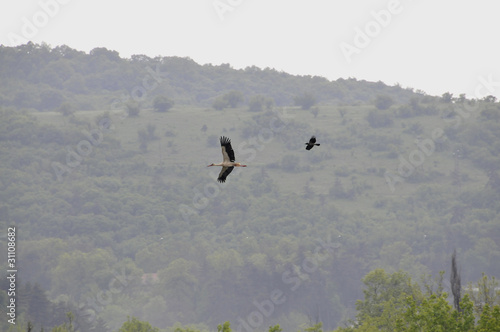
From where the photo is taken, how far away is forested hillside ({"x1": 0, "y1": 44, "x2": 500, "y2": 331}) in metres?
125

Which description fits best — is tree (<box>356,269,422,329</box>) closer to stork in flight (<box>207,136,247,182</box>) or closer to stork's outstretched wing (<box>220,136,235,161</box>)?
stork in flight (<box>207,136,247,182</box>)

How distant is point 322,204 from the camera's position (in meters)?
172

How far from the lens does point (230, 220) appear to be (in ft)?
564

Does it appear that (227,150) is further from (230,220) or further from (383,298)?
(230,220)

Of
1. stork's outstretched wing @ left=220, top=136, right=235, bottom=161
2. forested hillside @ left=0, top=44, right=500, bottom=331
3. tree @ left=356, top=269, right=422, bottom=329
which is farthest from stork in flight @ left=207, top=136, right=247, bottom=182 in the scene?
forested hillside @ left=0, top=44, right=500, bottom=331

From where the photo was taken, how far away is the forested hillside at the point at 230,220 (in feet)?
411

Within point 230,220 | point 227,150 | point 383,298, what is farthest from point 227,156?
point 230,220

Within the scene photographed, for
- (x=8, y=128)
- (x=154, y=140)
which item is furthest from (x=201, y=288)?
(x=8, y=128)

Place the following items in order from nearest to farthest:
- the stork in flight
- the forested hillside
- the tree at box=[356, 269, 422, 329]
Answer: the stork in flight < the tree at box=[356, 269, 422, 329] < the forested hillside

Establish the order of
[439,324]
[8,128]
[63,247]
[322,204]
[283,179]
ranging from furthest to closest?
[8,128], [283,179], [322,204], [63,247], [439,324]

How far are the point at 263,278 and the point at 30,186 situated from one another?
2608 inches

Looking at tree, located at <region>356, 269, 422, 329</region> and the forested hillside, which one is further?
the forested hillside

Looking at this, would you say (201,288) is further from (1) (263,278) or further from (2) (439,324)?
(2) (439,324)

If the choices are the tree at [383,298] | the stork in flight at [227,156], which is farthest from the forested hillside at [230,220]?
the stork in flight at [227,156]
